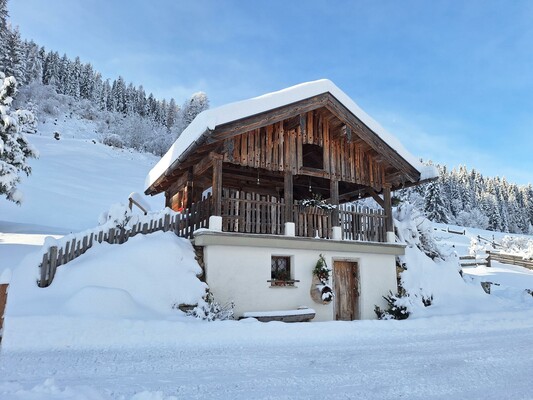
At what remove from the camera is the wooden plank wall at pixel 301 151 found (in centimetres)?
1212

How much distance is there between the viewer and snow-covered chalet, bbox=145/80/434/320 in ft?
36.4

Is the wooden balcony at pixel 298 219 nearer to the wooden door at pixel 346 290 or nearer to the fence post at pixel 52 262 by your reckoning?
the wooden door at pixel 346 290

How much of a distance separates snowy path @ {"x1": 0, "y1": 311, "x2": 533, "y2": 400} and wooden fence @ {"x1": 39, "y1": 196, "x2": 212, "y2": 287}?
11.6 feet

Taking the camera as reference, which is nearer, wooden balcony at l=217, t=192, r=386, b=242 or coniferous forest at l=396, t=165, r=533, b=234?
wooden balcony at l=217, t=192, r=386, b=242

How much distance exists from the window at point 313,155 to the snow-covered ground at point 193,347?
700cm

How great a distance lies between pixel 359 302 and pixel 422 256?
4319 mm

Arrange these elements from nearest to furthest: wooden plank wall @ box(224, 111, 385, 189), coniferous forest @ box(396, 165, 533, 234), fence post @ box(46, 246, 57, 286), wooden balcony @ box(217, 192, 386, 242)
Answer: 1. fence post @ box(46, 246, 57, 286)
2. wooden balcony @ box(217, 192, 386, 242)
3. wooden plank wall @ box(224, 111, 385, 189)
4. coniferous forest @ box(396, 165, 533, 234)

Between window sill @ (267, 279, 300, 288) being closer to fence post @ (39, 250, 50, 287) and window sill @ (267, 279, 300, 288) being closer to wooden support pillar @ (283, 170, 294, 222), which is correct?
wooden support pillar @ (283, 170, 294, 222)

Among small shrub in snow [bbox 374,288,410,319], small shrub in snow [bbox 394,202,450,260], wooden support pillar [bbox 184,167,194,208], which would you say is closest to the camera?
small shrub in snow [bbox 374,288,410,319]

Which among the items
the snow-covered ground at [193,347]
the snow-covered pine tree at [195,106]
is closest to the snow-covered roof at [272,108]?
the snow-covered ground at [193,347]

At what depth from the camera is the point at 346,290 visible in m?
13.4

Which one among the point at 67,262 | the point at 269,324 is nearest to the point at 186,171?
the point at 67,262

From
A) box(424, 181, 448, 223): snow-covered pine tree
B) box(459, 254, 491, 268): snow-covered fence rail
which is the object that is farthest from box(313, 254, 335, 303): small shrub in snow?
box(424, 181, 448, 223): snow-covered pine tree

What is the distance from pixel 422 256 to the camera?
52.3ft
